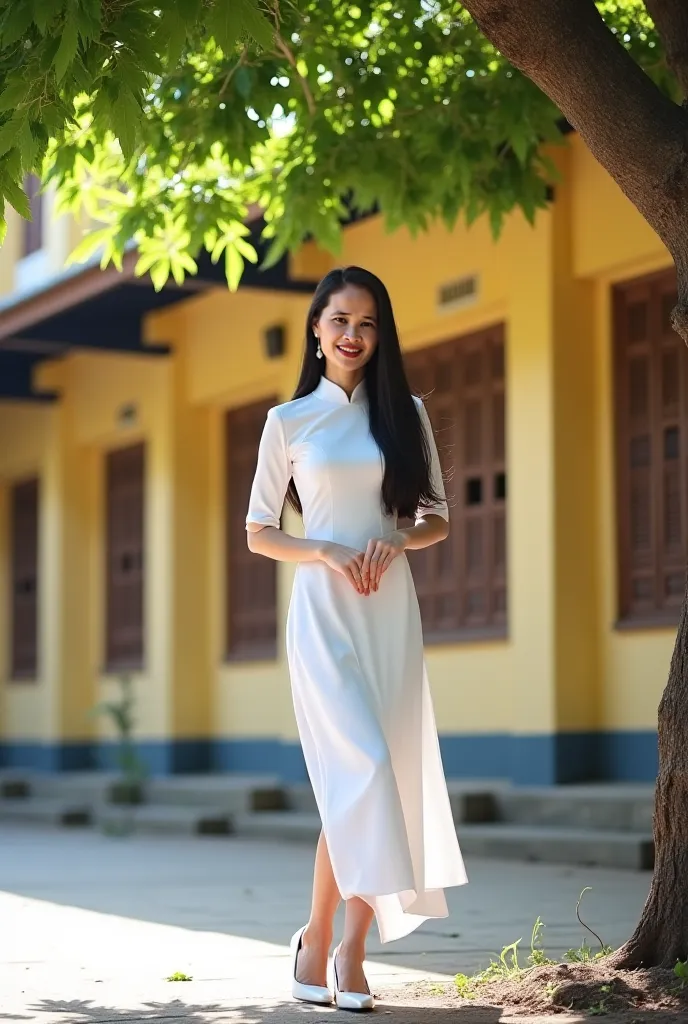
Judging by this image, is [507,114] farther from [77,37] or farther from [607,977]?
[607,977]

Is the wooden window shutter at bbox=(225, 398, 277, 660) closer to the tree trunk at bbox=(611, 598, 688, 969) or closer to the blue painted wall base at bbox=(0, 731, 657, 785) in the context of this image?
the blue painted wall base at bbox=(0, 731, 657, 785)

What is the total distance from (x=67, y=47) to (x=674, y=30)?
6.45 ft

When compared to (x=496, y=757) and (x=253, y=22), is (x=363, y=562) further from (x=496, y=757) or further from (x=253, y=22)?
(x=496, y=757)

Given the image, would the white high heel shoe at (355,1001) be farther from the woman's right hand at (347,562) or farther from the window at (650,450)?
the window at (650,450)

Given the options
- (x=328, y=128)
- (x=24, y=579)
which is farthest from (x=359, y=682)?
(x=24, y=579)

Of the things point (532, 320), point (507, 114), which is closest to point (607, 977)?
point (507, 114)

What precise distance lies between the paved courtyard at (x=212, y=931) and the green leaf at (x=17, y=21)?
2.52m

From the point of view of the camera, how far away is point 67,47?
4.06m

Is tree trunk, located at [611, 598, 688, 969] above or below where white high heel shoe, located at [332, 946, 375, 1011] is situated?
above

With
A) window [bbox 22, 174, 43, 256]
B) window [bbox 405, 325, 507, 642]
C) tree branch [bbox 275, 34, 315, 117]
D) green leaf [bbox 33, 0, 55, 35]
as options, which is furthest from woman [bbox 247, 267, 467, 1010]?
window [bbox 22, 174, 43, 256]

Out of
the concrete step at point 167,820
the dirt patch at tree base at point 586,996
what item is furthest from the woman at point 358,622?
the concrete step at point 167,820

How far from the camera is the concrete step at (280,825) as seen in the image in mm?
11281

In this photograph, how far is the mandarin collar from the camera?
4801 mm

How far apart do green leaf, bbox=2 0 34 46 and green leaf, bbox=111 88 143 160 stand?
0.31 metres
